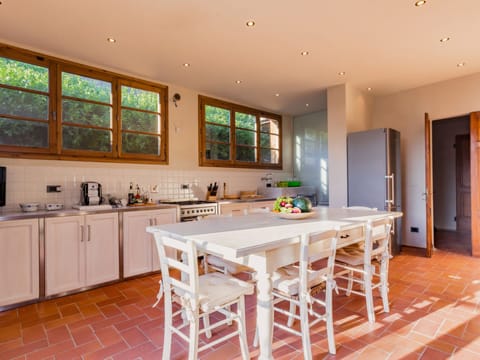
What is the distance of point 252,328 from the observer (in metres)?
2.23

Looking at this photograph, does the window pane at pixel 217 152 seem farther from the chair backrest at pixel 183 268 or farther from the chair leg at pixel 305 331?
the chair leg at pixel 305 331

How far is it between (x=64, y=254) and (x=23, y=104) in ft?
5.72

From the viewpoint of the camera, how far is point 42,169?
322 cm

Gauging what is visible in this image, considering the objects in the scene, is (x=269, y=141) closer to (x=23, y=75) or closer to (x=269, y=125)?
(x=269, y=125)

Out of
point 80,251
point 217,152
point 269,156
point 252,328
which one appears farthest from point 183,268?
point 269,156

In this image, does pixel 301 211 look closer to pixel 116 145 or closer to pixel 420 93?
pixel 116 145

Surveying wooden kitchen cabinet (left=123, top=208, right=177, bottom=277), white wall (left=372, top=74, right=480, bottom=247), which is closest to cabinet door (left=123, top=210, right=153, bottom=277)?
wooden kitchen cabinet (left=123, top=208, right=177, bottom=277)

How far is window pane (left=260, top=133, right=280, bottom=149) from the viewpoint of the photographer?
5.91 m

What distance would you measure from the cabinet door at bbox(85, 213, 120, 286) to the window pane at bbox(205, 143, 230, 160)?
6.91 feet

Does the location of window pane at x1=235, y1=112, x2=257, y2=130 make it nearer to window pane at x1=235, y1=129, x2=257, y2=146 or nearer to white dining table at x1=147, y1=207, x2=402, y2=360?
window pane at x1=235, y1=129, x2=257, y2=146

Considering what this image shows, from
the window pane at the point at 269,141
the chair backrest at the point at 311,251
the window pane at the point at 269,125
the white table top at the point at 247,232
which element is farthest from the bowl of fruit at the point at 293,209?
the window pane at the point at 269,125

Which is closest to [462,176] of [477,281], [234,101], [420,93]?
[420,93]

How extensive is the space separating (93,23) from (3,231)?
2101mm

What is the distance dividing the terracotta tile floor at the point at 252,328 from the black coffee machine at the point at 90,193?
1.00 m
